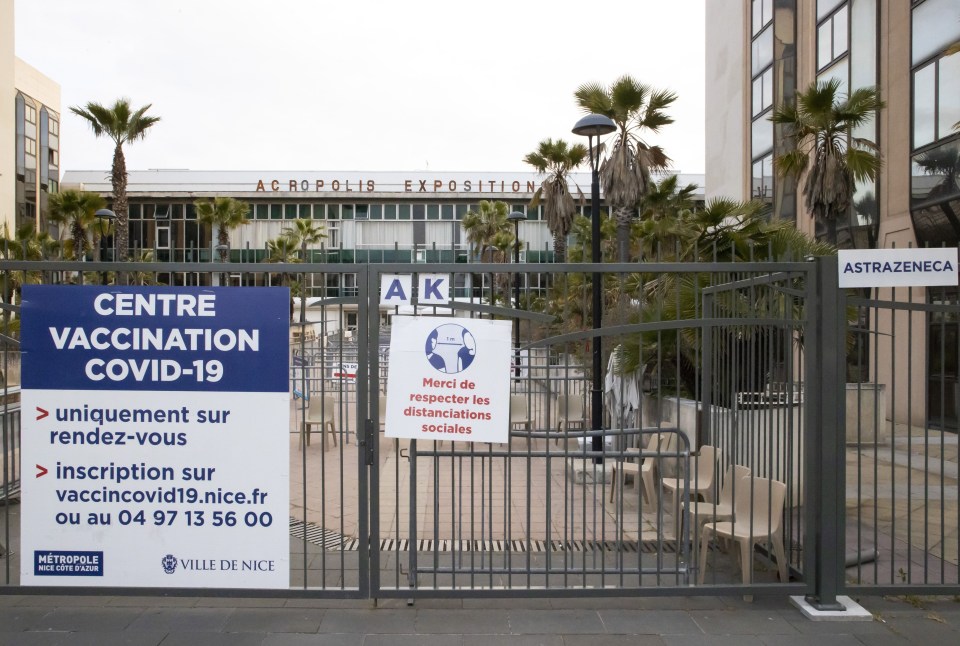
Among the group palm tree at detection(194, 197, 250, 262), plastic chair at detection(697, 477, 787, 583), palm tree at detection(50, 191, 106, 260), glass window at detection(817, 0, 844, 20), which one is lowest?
plastic chair at detection(697, 477, 787, 583)

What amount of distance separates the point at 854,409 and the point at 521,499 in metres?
5.50

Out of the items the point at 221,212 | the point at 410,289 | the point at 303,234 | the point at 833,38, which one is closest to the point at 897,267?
the point at 410,289

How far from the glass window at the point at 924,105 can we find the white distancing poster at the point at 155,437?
43.9ft

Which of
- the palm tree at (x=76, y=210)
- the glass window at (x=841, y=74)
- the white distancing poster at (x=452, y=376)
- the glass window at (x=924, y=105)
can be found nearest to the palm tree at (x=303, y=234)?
the palm tree at (x=76, y=210)

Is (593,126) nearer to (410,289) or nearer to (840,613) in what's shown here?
(410,289)

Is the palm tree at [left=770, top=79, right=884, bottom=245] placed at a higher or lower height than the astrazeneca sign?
higher

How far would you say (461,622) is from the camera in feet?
15.9

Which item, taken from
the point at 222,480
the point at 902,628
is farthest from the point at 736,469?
the point at 222,480

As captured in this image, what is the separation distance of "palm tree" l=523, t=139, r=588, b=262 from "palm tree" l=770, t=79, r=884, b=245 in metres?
9.30

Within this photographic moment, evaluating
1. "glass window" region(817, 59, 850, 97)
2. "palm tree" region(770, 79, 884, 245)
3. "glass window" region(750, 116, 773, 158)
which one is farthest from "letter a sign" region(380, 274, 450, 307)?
"glass window" region(750, 116, 773, 158)

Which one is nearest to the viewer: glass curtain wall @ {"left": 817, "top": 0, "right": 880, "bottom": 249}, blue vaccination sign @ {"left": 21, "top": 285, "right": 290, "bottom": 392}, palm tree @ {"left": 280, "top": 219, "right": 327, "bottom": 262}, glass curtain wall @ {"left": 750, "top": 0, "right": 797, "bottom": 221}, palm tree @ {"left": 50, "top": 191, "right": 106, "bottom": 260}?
blue vaccination sign @ {"left": 21, "top": 285, "right": 290, "bottom": 392}

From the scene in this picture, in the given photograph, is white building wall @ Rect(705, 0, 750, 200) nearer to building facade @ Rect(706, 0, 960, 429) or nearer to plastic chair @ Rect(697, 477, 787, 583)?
building facade @ Rect(706, 0, 960, 429)

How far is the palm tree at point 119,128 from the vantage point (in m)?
21.1

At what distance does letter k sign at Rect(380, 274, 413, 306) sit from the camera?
501cm
